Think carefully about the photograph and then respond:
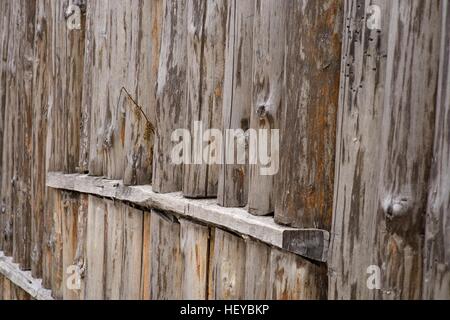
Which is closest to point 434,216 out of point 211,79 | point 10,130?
point 211,79

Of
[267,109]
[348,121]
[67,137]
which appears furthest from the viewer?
[67,137]

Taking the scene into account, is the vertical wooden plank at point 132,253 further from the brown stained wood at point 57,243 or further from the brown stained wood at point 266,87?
the brown stained wood at point 266,87

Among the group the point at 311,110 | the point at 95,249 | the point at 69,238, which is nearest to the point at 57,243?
the point at 69,238

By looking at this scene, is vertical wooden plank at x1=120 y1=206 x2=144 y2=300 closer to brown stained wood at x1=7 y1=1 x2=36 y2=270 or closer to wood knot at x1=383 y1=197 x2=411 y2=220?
brown stained wood at x1=7 y1=1 x2=36 y2=270

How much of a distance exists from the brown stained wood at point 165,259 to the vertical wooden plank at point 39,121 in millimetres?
1430

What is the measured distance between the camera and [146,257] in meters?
3.42

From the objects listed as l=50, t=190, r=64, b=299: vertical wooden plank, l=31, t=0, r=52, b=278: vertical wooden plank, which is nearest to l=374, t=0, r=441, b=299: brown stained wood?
l=50, t=190, r=64, b=299: vertical wooden plank

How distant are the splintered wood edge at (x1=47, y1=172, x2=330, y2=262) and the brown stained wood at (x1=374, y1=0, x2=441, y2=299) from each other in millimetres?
338

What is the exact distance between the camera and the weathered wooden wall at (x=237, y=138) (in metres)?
1.90

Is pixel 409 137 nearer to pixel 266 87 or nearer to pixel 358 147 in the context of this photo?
pixel 358 147

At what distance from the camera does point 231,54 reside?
8.86ft

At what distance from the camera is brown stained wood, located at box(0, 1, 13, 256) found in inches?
192
